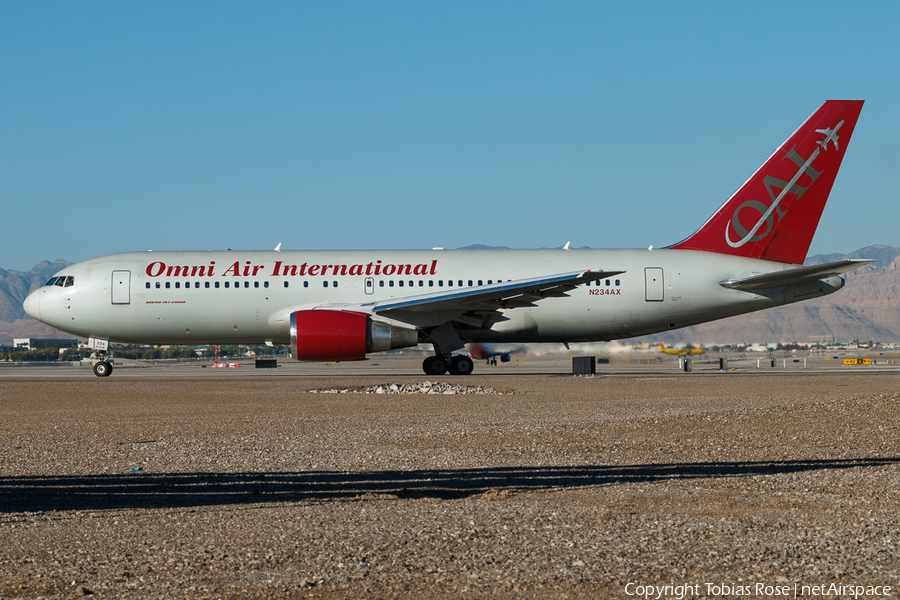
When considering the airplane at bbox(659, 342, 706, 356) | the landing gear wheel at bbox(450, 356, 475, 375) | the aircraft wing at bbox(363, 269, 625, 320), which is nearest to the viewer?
the aircraft wing at bbox(363, 269, 625, 320)

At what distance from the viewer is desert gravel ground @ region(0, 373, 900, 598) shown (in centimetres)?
416

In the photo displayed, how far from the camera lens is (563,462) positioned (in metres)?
8.05

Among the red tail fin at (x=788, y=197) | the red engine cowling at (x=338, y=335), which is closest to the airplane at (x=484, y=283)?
the red tail fin at (x=788, y=197)

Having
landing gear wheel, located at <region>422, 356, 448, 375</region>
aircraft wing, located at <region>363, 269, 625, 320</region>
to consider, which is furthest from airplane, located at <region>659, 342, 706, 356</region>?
aircraft wing, located at <region>363, 269, 625, 320</region>

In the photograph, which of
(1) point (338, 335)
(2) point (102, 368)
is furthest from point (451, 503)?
(2) point (102, 368)

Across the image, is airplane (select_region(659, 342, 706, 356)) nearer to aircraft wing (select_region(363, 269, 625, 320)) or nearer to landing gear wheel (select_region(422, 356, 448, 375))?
landing gear wheel (select_region(422, 356, 448, 375))

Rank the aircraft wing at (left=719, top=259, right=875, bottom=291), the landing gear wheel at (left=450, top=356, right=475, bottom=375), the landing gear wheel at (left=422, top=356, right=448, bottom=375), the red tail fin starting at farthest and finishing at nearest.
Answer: the landing gear wheel at (left=422, top=356, right=448, bottom=375) → the landing gear wheel at (left=450, top=356, right=475, bottom=375) → the red tail fin → the aircraft wing at (left=719, top=259, right=875, bottom=291)

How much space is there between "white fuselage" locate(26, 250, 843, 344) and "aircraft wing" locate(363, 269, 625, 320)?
3.19 ft

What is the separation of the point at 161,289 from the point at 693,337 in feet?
80.3

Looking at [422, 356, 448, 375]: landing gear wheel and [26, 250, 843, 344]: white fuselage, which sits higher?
[26, 250, 843, 344]: white fuselage

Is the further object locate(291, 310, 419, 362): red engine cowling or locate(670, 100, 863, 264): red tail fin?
locate(670, 100, 863, 264): red tail fin

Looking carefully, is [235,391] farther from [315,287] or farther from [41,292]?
[41,292]

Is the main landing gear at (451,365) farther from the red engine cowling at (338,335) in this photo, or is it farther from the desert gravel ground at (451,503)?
the desert gravel ground at (451,503)

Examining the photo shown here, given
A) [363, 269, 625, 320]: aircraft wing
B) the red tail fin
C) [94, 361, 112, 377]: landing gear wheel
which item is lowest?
[94, 361, 112, 377]: landing gear wheel
